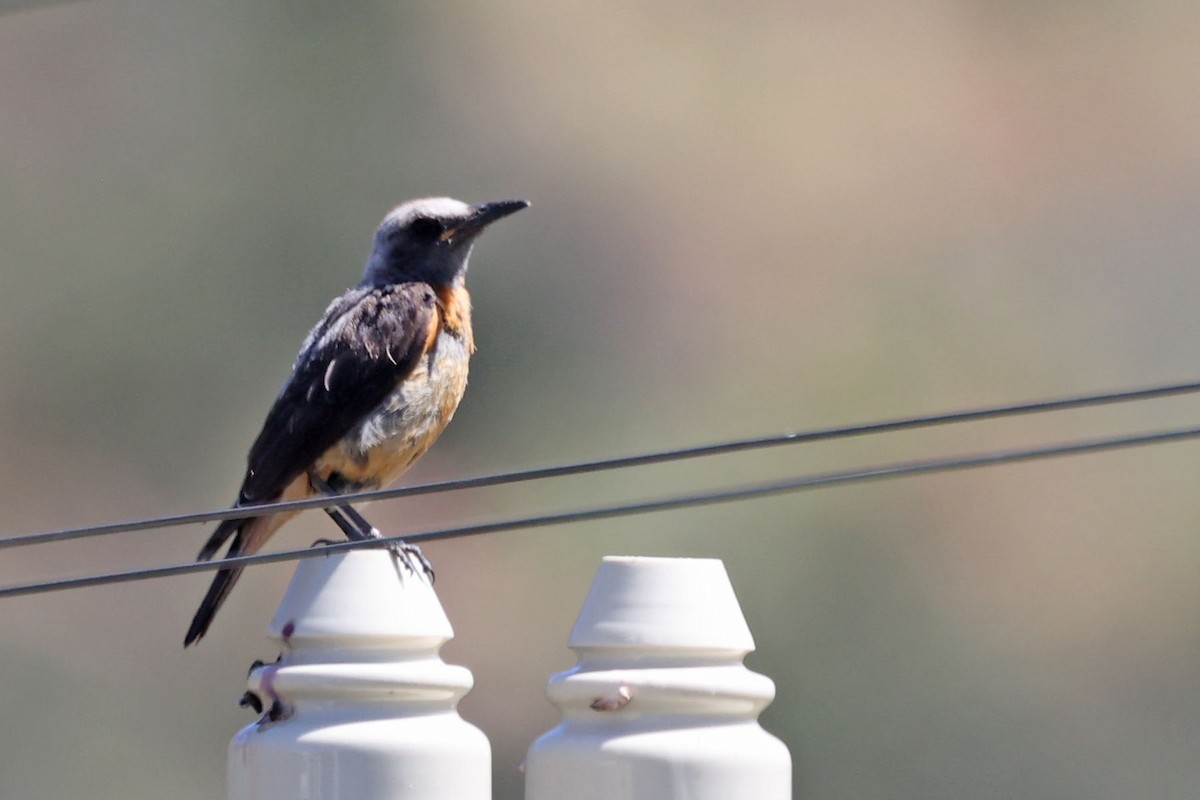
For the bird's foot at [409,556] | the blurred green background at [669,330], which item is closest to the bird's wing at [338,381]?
the bird's foot at [409,556]

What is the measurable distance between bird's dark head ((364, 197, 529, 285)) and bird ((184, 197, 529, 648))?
20 centimetres

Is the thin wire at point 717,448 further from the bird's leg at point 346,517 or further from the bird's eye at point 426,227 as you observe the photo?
the bird's eye at point 426,227

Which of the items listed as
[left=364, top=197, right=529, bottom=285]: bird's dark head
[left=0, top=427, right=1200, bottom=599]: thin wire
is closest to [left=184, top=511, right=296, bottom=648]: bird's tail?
[left=364, top=197, right=529, bottom=285]: bird's dark head

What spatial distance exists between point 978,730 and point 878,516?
3215mm

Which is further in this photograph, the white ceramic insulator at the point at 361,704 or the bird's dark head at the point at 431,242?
the bird's dark head at the point at 431,242

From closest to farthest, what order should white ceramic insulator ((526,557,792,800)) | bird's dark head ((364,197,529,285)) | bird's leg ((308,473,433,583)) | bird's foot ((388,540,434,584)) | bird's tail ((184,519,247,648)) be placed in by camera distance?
white ceramic insulator ((526,557,792,800)) → bird's foot ((388,540,434,584)) → bird's tail ((184,519,247,648)) → bird's leg ((308,473,433,583)) → bird's dark head ((364,197,529,285))

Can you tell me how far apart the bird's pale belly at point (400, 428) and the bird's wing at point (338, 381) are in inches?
1.4

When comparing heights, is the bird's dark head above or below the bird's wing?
Answer: above

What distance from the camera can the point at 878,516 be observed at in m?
19.8

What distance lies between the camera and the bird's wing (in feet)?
17.6

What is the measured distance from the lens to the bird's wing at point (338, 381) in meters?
5.38

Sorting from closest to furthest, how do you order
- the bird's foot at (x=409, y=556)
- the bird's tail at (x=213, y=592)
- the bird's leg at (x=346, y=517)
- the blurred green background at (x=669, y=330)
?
the bird's foot at (x=409, y=556)
the bird's tail at (x=213, y=592)
the bird's leg at (x=346, y=517)
the blurred green background at (x=669, y=330)

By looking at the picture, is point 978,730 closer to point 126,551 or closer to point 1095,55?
point 126,551

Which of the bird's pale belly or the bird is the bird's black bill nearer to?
the bird
